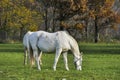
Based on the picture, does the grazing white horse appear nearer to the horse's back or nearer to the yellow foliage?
the horse's back

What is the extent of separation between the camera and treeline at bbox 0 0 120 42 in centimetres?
8262

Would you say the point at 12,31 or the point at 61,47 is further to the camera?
the point at 12,31

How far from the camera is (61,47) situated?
23.8 m

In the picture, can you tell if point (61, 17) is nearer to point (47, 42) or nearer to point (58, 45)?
point (47, 42)

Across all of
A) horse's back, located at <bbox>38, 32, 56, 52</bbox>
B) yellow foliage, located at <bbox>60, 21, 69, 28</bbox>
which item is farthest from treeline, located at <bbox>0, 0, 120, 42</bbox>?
horse's back, located at <bbox>38, 32, 56, 52</bbox>

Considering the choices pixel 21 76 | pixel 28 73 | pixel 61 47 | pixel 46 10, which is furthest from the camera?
pixel 46 10

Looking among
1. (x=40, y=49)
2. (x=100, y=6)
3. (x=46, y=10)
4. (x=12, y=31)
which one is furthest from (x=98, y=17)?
(x=40, y=49)

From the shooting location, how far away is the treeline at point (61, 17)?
82.6 m

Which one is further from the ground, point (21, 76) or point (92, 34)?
Result: point (21, 76)

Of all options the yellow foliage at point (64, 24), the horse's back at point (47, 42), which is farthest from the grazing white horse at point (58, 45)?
the yellow foliage at point (64, 24)

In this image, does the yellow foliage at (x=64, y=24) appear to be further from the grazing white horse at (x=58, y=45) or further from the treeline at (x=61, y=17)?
the grazing white horse at (x=58, y=45)

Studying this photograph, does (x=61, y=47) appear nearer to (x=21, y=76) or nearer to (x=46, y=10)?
(x=21, y=76)

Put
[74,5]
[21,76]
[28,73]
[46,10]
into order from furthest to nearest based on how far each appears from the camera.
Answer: [46,10], [74,5], [28,73], [21,76]

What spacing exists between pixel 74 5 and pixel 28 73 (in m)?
61.9
